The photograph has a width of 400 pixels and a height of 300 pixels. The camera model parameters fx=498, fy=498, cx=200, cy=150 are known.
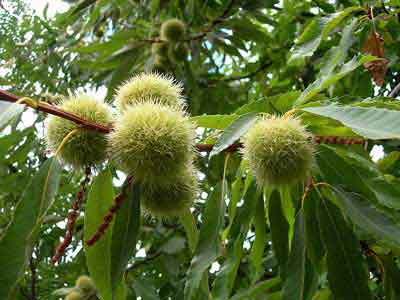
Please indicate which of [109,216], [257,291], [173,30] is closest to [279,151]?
[109,216]

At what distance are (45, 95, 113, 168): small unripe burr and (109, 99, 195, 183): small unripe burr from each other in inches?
2.4

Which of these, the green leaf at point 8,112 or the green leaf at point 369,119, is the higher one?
the green leaf at point 8,112

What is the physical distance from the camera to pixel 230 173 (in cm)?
219

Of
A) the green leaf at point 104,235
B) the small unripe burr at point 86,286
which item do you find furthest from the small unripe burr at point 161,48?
the green leaf at point 104,235

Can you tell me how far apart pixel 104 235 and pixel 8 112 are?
451mm

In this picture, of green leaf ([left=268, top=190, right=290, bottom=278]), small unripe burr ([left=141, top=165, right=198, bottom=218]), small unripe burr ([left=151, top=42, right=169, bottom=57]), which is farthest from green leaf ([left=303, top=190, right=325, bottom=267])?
small unripe burr ([left=151, top=42, right=169, bottom=57])

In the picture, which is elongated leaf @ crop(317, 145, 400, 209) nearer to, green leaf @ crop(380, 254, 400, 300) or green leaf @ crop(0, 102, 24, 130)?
green leaf @ crop(380, 254, 400, 300)

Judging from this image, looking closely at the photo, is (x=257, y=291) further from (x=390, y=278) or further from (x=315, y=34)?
(x=315, y=34)

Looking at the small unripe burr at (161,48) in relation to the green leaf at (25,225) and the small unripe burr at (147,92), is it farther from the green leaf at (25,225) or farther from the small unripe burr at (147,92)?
the green leaf at (25,225)

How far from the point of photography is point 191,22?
Result: 325 centimetres

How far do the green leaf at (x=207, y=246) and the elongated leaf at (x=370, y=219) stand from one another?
0.32 metres

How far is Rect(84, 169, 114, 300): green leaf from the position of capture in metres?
1.35

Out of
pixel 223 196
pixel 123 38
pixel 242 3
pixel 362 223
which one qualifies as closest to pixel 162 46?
pixel 123 38

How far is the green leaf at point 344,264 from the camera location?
1270 millimetres
